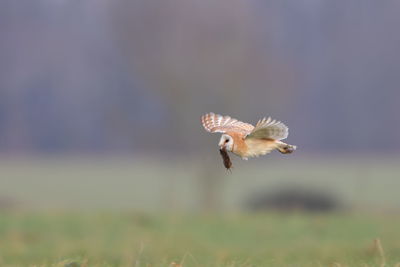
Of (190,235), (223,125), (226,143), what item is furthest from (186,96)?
(226,143)

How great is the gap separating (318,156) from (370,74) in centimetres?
854

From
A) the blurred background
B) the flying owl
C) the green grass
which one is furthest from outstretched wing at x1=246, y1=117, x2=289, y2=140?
the blurred background

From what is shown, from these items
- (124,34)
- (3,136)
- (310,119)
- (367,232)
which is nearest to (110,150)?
(3,136)

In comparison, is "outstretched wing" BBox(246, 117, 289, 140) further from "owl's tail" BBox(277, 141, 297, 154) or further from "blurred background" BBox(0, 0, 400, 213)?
"blurred background" BBox(0, 0, 400, 213)

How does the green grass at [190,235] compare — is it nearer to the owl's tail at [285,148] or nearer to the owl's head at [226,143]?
the owl's tail at [285,148]

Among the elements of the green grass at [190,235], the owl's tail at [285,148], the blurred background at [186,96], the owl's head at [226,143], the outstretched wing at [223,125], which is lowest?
the owl's head at [226,143]

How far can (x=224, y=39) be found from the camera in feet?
135

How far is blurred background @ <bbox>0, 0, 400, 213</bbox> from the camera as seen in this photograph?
3969 centimetres

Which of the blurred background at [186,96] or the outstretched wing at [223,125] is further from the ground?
the blurred background at [186,96]

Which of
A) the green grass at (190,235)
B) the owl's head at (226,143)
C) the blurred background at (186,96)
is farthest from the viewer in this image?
the blurred background at (186,96)

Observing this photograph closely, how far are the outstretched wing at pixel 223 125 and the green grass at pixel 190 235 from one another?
5.42 m

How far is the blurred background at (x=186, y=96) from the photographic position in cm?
3969

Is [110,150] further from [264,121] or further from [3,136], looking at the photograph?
[264,121]

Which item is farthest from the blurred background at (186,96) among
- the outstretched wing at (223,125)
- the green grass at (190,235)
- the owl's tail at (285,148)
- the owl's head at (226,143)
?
the owl's head at (226,143)
